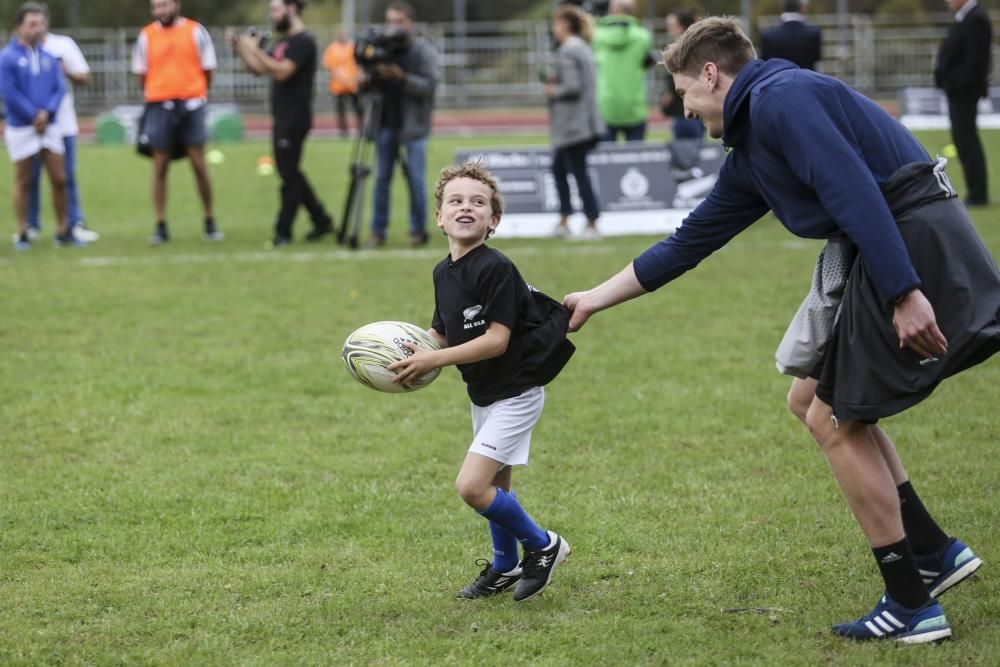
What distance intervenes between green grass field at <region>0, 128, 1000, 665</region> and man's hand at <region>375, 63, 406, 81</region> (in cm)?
286

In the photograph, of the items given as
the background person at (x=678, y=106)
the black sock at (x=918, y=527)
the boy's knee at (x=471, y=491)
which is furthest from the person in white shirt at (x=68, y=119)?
the black sock at (x=918, y=527)

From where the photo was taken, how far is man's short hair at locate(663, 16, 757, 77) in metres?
4.14

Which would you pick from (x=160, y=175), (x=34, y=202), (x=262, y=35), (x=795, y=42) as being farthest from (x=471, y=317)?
(x=34, y=202)

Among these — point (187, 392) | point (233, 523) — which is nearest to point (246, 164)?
point (187, 392)

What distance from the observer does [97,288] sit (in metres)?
11.4

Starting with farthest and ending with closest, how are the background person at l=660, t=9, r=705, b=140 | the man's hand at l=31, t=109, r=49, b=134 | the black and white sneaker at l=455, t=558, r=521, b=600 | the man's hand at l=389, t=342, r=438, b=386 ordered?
the background person at l=660, t=9, r=705, b=140 → the man's hand at l=31, t=109, r=49, b=134 → the black and white sneaker at l=455, t=558, r=521, b=600 → the man's hand at l=389, t=342, r=438, b=386

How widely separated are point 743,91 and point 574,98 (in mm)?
9354

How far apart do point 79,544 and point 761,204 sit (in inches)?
116

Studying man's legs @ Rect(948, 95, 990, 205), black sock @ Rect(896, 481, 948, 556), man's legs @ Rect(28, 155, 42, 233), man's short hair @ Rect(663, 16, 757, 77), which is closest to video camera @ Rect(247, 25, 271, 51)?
man's legs @ Rect(28, 155, 42, 233)

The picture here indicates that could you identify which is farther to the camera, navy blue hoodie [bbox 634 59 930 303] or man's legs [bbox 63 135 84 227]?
man's legs [bbox 63 135 84 227]

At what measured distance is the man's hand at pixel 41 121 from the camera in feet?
43.4

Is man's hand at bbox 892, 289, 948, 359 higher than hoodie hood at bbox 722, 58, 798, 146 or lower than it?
lower

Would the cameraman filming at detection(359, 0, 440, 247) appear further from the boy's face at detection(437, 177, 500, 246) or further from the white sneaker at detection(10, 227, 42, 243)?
the boy's face at detection(437, 177, 500, 246)

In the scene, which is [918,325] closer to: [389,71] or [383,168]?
[389,71]
